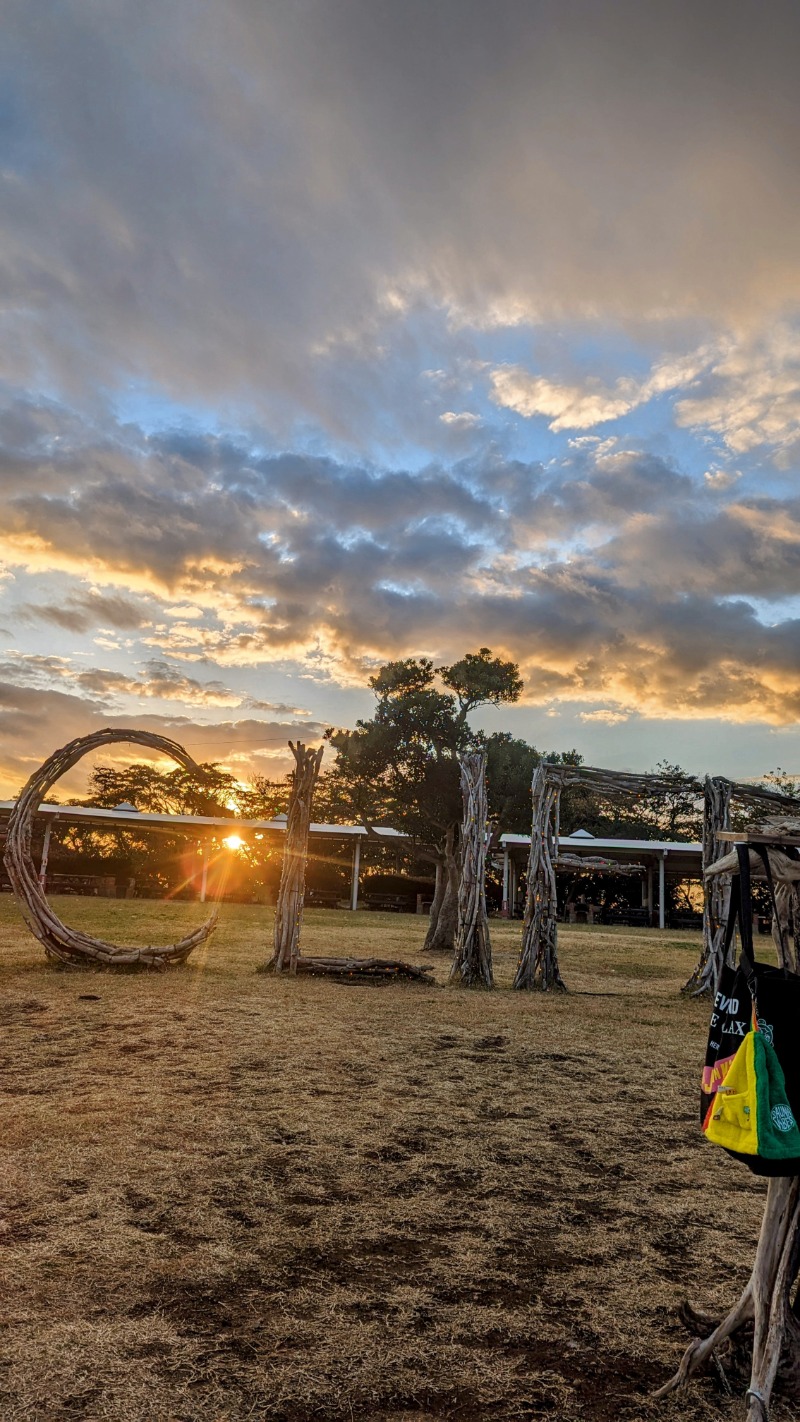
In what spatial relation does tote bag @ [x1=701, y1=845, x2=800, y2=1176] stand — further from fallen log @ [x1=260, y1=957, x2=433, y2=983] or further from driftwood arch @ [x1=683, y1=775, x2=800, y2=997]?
fallen log @ [x1=260, y1=957, x2=433, y2=983]

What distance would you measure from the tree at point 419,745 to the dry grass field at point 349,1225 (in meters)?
11.2

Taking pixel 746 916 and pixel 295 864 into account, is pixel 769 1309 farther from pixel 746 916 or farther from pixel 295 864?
pixel 295 864

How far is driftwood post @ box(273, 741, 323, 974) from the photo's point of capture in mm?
10852

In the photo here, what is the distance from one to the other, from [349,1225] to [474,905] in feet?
25.8

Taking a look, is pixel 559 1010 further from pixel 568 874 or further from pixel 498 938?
pixel 568 874

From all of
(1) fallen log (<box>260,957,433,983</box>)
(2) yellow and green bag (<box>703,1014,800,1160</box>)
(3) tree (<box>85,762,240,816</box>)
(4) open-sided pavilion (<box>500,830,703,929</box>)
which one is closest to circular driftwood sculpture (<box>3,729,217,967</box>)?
(1) fallen log (<box>260,957,433,983</box>)

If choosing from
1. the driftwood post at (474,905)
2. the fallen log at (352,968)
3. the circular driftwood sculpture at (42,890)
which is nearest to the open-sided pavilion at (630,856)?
the driftwood post at (474,905)

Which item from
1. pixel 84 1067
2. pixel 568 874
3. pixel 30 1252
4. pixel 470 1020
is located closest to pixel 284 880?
pixel 470 1020

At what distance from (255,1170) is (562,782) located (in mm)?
8604

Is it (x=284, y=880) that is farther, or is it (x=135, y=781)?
(x=135, y=781)

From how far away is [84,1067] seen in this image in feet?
18.7

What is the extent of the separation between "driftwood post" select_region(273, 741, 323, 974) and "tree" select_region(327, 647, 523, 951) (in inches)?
256

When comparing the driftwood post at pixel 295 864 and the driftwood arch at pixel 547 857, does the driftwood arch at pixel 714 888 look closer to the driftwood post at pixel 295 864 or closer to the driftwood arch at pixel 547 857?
the driftwood arch at pixel 547 857

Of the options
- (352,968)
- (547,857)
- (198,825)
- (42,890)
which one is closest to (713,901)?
(547,857)
